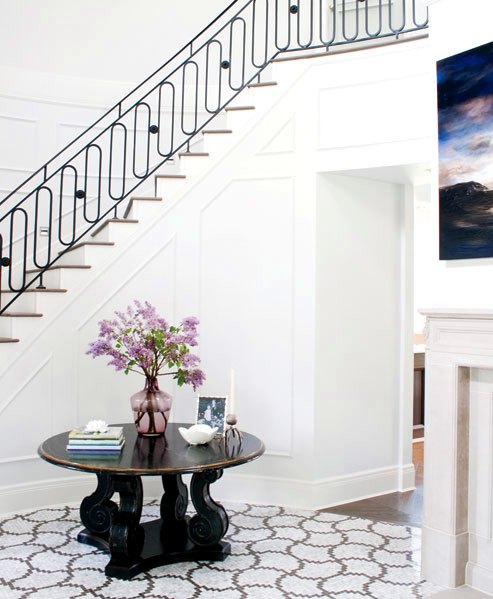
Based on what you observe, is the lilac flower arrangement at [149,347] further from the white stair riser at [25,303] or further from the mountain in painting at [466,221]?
the mountain in painting at [466,221]

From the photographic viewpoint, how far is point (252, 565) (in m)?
3.68

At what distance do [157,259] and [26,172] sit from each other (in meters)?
2.02

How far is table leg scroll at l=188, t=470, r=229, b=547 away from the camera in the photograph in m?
3.73

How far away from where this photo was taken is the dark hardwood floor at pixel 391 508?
454 centimetres

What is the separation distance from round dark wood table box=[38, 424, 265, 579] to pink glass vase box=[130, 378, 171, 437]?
6 cm

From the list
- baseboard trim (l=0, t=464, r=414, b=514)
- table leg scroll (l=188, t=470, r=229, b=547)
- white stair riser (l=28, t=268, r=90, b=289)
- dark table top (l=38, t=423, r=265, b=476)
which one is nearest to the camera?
dark table top (l=38, t=423, r=265, b=476)

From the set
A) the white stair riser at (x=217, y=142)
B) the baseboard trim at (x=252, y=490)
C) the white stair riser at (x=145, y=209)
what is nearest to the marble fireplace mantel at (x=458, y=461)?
the baseboard trim at (x=252, y=490)

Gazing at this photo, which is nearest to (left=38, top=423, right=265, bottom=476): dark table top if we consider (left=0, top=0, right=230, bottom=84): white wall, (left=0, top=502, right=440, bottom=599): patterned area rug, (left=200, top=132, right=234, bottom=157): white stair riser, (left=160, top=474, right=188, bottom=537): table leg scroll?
(left=160, top=474, right=188, bottom=537): table leg scroll

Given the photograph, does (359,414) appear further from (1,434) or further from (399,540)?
(1,434)

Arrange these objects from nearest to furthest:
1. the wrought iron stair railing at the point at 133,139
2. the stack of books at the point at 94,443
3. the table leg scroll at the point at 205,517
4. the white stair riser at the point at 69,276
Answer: the stack of books at the point at 94,443, the table leg scroll at the point at 205,517, the white stair riser at the point at 69,276, the wrought iron stair railing at the point at 133,139

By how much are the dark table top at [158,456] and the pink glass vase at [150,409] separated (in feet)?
0.19

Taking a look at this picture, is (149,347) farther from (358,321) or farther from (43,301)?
(358,321)

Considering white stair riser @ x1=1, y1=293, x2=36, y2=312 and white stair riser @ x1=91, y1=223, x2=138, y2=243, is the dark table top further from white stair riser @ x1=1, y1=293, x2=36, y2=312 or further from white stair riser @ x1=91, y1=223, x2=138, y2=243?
white stair riser @ x1=91, y1=223, x2=138, y2=243

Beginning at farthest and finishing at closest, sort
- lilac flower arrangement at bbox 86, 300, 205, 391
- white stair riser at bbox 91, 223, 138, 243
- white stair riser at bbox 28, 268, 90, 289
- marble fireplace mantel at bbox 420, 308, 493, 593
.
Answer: white stair riser at bbox 91, 223, 138, 243, white stair riser at bbox 28, 268, 90, 289, lilac flower arrangement at bbox 86, 300, 205, 391, marble fireplace mantel at bbox 420, 308, 493, 593
